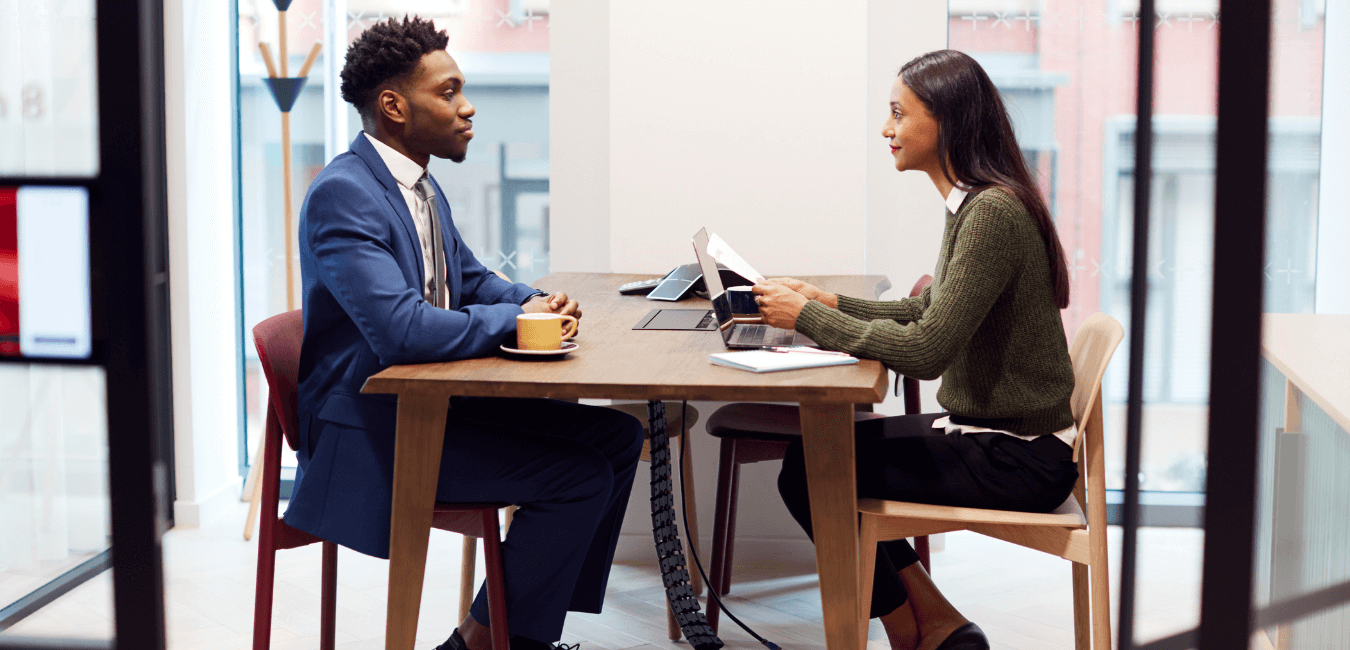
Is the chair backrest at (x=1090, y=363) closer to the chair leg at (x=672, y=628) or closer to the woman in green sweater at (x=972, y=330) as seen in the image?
the woman in green sweater at (x=972, y=330)

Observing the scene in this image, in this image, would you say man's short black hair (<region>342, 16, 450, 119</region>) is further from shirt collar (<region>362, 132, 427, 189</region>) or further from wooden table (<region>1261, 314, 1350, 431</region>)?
wooden table (<region>1261, 314, 1350, 431</region>)

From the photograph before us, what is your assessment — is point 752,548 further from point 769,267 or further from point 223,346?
point 223,346

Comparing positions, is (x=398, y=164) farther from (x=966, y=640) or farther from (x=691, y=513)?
(x=966, y=640)

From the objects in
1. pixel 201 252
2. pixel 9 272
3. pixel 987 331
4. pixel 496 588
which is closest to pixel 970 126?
pixel 987 331

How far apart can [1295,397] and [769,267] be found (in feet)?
4.49

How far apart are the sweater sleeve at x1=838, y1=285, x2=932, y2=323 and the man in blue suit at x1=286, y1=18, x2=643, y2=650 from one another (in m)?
0.57

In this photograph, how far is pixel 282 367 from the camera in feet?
6.40

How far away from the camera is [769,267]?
10.2 ft

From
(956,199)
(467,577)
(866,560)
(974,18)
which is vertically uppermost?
(974,18)

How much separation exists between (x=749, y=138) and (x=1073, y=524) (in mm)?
1600

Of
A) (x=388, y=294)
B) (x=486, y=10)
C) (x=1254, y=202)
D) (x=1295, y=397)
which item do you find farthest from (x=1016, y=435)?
(x=486, y=10)

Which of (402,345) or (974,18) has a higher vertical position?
(974,18)

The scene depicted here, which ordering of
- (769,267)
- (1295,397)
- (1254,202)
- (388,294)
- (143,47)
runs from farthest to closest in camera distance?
(769,267) → (1295,397) → (388,294) → (143,47) → (1254,202)

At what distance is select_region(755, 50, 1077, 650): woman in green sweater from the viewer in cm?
182
